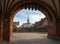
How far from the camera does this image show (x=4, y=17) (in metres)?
11.6

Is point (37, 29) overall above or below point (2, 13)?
below

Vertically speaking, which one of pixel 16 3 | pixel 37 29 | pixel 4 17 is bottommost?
pixel 37 29

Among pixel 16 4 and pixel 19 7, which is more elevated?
pixel 16 4

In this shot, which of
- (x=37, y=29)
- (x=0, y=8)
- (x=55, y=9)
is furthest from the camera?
(x=37, y=29)

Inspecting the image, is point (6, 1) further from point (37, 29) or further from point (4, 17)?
point (37, 29)

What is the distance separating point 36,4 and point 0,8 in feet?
10.5

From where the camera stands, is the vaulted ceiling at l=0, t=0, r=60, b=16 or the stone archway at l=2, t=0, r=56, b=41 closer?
the vaulted ceiling at l=0, t=0, r=60, b=16

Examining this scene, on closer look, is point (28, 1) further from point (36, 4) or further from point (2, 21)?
point (2, 21)

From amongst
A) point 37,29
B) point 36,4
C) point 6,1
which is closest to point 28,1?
point 36,4

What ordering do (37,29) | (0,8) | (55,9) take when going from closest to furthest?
(0,8), (55,9), (37,29)

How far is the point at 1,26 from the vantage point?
1128cm

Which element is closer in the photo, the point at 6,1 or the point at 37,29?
the point at 6,1

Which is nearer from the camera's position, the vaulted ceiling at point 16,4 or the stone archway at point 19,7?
the vaulted ceiling at point 16,4

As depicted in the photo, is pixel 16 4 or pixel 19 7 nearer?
pixel 16 4
